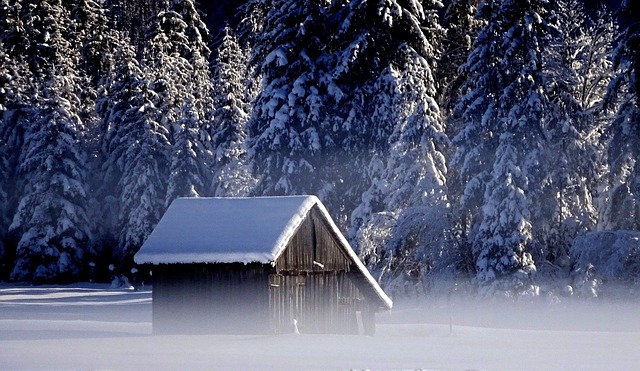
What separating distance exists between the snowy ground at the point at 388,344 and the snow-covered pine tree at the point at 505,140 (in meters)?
2.05

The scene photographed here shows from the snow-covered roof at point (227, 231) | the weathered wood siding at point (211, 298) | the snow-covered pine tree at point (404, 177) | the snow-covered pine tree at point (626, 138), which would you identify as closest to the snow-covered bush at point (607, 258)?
the snow-covered pine tree at point (626, 138)

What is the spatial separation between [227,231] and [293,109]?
1522cm

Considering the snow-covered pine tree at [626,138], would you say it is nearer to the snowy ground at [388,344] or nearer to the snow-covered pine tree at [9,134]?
the snowy ground at [388,344]

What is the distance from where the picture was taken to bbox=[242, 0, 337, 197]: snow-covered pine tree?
144 ft

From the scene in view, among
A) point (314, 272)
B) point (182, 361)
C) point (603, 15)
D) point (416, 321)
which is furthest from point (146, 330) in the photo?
point (603, 15)

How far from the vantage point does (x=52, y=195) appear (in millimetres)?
58719

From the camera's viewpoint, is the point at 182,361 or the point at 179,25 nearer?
the point at 182,361

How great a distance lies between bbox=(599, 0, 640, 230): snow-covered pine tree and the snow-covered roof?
1057 centimetres

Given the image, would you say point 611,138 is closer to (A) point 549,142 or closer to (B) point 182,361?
(A) point 549,142

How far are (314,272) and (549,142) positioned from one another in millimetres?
13775

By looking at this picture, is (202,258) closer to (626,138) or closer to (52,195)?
(626,138)

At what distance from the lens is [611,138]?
121 ft

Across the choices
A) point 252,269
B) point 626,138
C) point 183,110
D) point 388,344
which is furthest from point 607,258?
point 183,110

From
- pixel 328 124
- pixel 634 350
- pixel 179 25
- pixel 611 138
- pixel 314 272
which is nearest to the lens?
pixel 634 350
